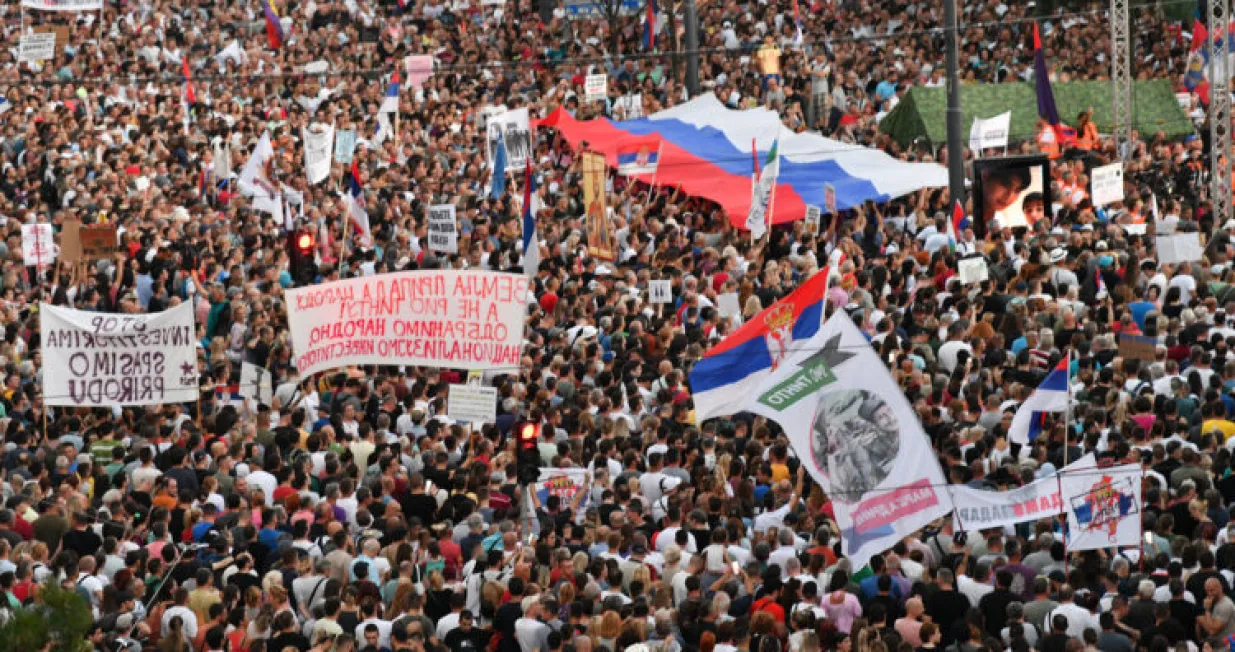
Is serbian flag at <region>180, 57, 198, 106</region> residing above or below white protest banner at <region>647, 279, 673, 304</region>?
above

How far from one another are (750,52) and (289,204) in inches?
448

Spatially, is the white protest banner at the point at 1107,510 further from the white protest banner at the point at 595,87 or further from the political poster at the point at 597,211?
the white protest banner at the point at 595,87

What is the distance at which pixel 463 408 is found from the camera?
57.8ft

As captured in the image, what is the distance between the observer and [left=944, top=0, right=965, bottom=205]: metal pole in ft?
85.6

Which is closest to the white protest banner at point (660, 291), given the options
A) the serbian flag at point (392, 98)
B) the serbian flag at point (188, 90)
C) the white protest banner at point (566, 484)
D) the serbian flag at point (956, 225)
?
the serbian flag at point (956, 225)

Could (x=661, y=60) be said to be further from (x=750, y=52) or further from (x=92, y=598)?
(x=92, y=598)

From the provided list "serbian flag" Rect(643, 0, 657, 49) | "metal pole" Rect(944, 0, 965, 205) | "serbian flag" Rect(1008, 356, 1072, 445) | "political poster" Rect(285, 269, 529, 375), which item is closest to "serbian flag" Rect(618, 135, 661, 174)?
"metal pole" Rect(944, 0, 965, 205)

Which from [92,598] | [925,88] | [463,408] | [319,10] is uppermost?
[319,10]

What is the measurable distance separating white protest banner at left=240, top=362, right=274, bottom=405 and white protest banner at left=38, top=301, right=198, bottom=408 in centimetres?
101

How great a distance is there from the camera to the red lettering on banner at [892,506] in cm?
1415

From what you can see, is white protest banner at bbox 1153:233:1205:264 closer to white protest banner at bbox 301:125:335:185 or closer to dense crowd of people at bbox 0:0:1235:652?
dense crowd of people at bbox 0:0:1235:652

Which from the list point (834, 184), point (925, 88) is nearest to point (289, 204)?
point (834, 184)

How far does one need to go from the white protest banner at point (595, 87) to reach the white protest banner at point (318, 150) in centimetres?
551

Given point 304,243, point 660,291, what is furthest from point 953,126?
point 304,243
